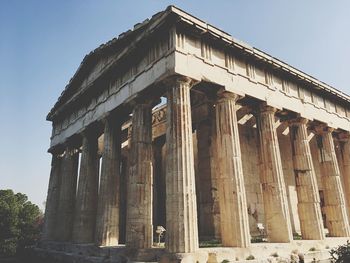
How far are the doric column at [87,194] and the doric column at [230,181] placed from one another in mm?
7323

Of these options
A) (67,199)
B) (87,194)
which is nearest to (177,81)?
(87,194)

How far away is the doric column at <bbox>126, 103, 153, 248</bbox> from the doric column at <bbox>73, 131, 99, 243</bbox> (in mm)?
4593

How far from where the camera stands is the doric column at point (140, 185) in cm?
1111

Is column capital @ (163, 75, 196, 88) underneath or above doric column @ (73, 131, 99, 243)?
above

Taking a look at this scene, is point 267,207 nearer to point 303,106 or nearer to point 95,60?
point 303,106

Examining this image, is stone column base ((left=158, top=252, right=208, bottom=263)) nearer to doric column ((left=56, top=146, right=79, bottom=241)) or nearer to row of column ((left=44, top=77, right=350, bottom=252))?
row of column ((left=44, top=77, right=350, bottom=252))

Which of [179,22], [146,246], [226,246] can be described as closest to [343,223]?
[226,246]

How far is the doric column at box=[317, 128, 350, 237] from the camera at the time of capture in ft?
52.9

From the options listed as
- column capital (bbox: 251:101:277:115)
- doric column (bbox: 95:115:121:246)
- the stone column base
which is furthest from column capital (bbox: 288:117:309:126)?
the stone column base

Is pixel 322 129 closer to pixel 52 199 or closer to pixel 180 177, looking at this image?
pixel 180 177

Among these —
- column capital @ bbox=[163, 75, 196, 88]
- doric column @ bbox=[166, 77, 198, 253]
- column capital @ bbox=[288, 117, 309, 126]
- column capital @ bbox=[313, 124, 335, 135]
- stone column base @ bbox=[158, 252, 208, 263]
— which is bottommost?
stone column base @ bbox=[158, 252, 208, 263]

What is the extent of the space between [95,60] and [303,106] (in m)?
11.5

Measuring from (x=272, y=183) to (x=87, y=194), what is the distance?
29.8 ft

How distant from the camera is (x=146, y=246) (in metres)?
11.0
